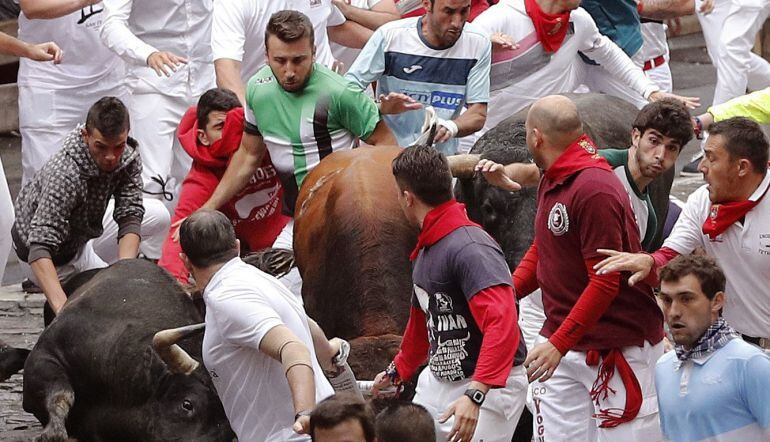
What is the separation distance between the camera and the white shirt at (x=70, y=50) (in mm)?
11062

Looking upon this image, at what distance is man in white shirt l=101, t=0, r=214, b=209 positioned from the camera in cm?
1101

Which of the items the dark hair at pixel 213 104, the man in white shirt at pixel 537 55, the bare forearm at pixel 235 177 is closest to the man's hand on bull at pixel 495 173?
the bare forearm at pixel 235 177

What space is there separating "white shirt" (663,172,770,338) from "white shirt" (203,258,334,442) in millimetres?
1980

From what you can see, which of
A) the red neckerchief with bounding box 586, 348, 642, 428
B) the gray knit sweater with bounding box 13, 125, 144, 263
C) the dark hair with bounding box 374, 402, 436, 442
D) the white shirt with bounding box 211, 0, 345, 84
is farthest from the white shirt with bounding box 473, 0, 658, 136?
the dark hair with bounding box 374, 402, 436, 442

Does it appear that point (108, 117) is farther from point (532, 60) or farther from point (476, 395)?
point (532, 60)

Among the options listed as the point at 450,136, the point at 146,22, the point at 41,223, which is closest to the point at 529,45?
the point at 450,136

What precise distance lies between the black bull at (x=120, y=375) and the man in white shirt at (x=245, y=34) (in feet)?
7.81

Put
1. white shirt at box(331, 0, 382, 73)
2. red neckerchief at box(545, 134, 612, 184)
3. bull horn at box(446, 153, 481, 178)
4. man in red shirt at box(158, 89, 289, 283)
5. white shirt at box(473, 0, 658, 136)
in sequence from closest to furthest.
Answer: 1. red neckerchief at box(545, 134, 612, 184)
2. bull horn at box(446, 153, 481, 178)
3. man in red shirt at box(158, 89, 289, 283)
4. white shirt at box(473, 0, 658, 136)
5. white shirt at box(331, 0, 382, 73)

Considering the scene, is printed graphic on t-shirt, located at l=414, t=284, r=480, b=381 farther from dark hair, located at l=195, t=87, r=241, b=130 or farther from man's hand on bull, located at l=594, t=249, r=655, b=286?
dark hair, located at l=195, t=87, r=241, b=130

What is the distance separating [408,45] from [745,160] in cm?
291

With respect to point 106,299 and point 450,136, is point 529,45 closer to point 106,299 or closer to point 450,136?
point 450,136

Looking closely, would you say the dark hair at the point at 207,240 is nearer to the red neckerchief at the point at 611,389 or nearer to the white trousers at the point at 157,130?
the red neckerchief at the point at 611,389

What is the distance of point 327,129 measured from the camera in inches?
365

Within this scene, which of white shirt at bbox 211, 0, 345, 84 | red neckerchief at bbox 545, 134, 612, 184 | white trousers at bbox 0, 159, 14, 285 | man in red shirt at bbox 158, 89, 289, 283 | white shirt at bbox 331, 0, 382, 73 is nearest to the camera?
red neckerchief at bbox 545, 134, 612, 184
